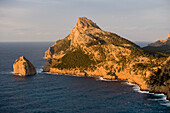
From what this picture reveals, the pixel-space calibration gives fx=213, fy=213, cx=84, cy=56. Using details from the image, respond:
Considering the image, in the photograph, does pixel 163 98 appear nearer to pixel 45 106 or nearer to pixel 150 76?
pixel 150 76

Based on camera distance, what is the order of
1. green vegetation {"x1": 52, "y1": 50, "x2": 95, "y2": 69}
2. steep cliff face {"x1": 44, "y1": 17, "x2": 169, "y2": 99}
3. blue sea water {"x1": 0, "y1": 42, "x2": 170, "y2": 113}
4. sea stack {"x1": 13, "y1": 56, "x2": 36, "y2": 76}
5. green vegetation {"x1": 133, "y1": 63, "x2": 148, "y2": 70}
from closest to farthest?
blue sea water {"x1": 0, "y1": 42, "x2": 170, "y2": 113} → steep cliff face {"x1": 44, "y1": 17, "x2": 169, "y2": 99} → green vegetation {"x1": 133, "y1": 63, "x2": 148, "y2": 70} → sea stack {"x1": 13, "y1": 56, "x2": 36, "y2": 76} → green vegetation {"x1": 52, "y1": 50, "x2": 95, "y2": 69}

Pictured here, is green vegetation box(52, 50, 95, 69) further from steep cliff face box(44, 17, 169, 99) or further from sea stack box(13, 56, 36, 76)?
sea stack box(13, 56, 36, 76)

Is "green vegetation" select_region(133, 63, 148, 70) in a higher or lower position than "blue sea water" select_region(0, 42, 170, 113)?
higher

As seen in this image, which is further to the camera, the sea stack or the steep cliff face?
the sea stack

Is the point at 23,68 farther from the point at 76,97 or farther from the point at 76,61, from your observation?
the point at 76,97

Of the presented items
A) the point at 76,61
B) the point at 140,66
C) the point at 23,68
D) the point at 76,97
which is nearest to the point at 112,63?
the point at 140,66

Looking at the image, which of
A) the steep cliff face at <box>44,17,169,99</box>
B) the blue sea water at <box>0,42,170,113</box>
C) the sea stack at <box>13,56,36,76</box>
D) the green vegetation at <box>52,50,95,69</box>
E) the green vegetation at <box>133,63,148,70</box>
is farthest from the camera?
the green vegetation at <box>52,50,95,69</box>

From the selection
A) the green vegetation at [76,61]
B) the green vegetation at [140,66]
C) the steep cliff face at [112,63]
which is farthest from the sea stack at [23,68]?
the green vegetation at [140,66]

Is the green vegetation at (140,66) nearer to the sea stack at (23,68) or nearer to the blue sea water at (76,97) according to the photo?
the blue sea water at (76,97)

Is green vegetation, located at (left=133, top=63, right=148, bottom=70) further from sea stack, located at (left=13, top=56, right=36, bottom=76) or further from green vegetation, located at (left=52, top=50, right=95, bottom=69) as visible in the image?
sea stack, located at (left=13, top=56, right=36, bottom=76)

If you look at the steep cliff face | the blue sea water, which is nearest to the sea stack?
the steep cliff face
